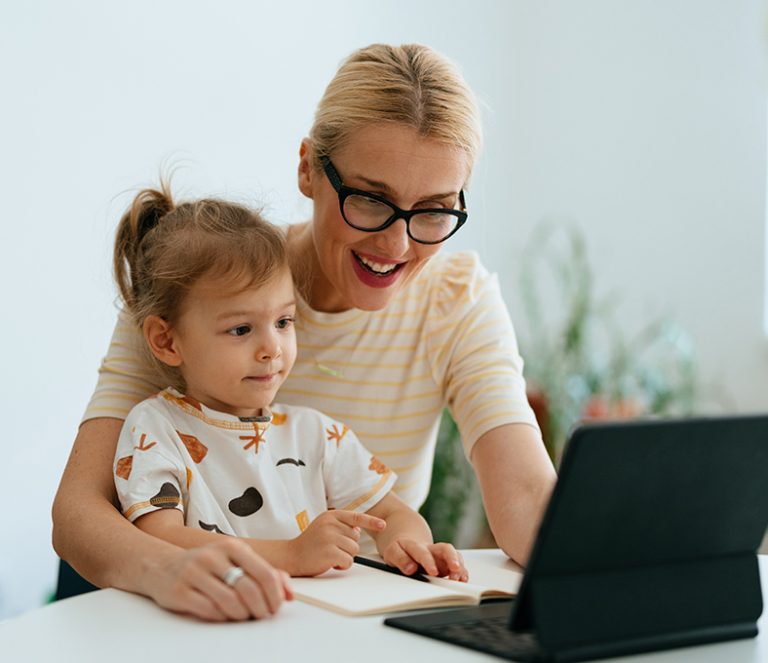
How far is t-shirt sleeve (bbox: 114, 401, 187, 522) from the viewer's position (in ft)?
4.37

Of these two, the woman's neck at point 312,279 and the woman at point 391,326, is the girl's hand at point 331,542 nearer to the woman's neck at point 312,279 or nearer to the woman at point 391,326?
the woman at point 391,326

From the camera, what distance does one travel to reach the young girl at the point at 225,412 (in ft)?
4.57

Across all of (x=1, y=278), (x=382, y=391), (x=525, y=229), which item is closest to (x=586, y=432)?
(x=382, y=391)

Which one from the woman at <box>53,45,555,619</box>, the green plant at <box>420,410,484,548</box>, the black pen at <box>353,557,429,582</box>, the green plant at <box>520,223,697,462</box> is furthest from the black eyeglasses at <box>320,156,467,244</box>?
the green plant at <box>520,223,697,462</box>

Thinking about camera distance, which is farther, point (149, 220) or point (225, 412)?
point (149, 220)

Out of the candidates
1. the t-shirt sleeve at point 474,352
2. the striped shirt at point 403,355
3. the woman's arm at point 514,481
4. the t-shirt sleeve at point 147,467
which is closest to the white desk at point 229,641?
the t-shirt sleeve at point 147,467

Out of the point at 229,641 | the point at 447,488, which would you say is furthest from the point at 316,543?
the point at 447,488

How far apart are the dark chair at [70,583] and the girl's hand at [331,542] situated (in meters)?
0.58

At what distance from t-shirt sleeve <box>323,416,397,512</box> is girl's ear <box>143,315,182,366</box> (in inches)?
9.2

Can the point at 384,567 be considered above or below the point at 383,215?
below

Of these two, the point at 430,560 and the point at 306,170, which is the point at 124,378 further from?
the point at 430,560

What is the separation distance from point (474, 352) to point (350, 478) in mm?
316

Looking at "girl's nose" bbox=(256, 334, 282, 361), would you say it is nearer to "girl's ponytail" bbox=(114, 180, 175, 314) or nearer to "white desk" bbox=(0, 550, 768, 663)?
"girl's ponytail" bbox=(114, 180, 175, 314)

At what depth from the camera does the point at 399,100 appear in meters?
1.57
